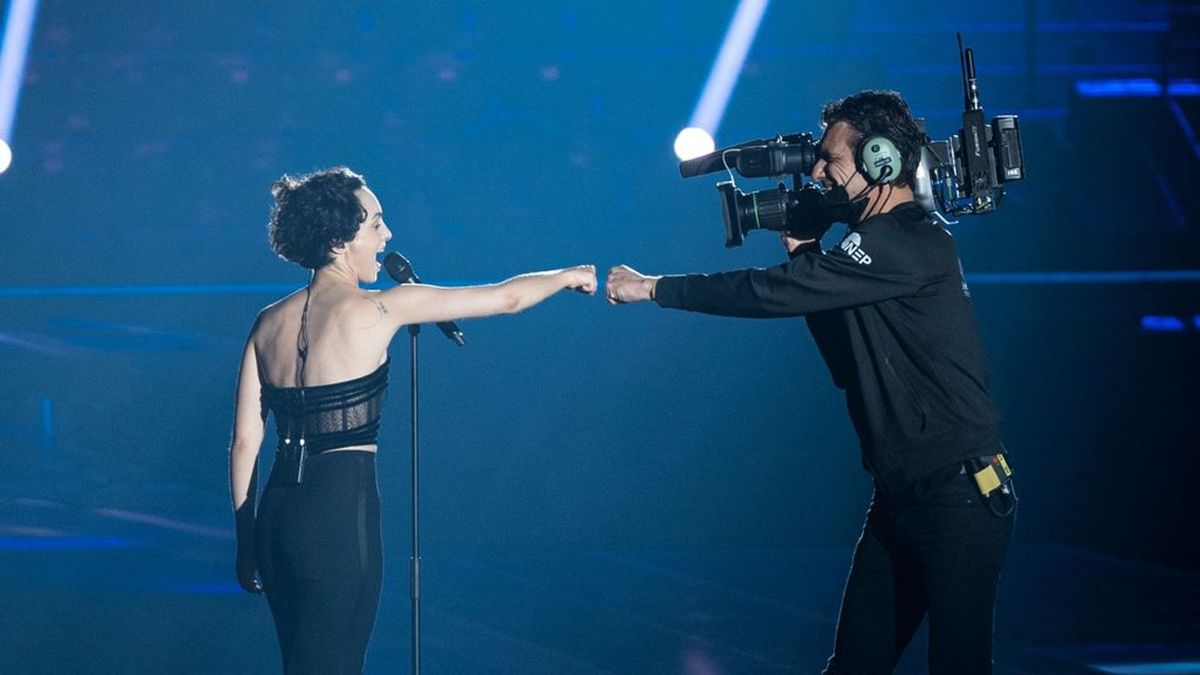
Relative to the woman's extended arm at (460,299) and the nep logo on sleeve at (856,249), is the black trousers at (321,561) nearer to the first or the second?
the woman's extended arm at (460,299)

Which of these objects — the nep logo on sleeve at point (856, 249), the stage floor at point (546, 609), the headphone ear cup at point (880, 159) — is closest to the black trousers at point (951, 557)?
the nep logo on sleeve at point (856, 249)

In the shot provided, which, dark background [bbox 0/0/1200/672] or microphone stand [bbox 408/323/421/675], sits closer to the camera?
microphone stand [bbox 408/323/421/675]

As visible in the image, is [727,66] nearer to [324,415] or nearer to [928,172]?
[928,172]

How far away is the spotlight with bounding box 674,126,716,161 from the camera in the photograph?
7184 millimetres

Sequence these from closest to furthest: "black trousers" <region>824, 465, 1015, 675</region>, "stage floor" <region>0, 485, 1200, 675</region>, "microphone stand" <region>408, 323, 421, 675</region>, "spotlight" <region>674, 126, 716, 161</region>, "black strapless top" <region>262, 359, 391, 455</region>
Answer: "black trousers" <region>824, 465, 1015, 675</region>, "black strapless top" <region>262, 359, 391, 455</region>, "microphone stand" <region>408, 323, 421, 675</region>, "stage floor" <region>0, 485, 1200, 675</region>, "spotlight" <region>674, 126, 716, 161</region>

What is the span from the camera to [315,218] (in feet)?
10.6

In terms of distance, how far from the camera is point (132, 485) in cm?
758

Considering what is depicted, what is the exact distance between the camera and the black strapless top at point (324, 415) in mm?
3068

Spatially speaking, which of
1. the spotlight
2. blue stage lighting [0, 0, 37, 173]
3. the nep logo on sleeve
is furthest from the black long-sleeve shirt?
blue stage lighting [0, 0, 37, 173]

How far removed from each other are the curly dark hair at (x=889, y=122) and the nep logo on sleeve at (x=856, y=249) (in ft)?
0.65

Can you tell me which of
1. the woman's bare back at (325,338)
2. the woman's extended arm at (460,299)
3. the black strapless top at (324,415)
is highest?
the woman's extended arm at (460,299)

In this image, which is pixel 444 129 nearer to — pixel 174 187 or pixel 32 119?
pixel 174 187

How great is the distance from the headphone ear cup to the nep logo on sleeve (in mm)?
140

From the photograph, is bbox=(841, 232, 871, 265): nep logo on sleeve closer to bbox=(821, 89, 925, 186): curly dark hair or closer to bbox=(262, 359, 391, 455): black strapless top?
bbox=(821, 89, 925, 186): curly dark hair
